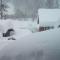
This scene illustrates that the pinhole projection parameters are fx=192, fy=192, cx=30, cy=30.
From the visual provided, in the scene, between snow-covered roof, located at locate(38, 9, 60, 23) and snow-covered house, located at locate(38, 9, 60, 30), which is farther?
snow-covered roof, located at locate(38, 9, 60, 23)

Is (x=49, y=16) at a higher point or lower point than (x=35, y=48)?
higher

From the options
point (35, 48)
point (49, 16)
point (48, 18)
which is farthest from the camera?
point (49, 16)

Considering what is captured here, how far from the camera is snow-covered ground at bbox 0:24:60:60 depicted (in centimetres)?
150

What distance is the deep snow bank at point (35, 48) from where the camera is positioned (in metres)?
1.50

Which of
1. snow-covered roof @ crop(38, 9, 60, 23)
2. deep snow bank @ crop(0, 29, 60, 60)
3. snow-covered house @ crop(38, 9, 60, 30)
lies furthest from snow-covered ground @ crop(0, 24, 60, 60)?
snow-covered roof @ crop(38, 9, 60, 23)

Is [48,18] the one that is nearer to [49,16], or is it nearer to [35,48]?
[49,16]

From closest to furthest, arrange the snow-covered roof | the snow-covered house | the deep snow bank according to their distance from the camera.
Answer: the deep snow bank, the snow-covered house, the snow-covered roof

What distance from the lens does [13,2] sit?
2386cm

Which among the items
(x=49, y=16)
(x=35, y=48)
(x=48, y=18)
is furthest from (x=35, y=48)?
(x=49, y=16)

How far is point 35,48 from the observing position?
1.62 metres

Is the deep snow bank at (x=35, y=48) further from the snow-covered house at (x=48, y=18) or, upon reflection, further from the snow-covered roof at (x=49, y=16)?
the snow-covered roof at (x=49, y=16)

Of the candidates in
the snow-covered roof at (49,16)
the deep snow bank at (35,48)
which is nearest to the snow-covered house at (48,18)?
the snow-covered roof at (49,16)

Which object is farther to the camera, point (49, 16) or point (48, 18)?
point (49, 16)

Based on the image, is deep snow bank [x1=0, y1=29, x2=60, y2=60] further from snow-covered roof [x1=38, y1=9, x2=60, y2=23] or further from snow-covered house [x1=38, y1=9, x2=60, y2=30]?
snow-covered roof [x1=38, y1=9, x2=60, y2=23]
